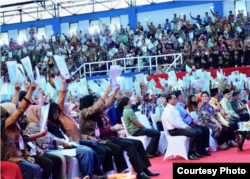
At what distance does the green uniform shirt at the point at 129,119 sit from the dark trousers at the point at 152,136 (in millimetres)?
107

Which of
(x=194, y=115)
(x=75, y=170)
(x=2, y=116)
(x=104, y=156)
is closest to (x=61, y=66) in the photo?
(x=2, y=116)

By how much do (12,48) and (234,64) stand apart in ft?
37.1

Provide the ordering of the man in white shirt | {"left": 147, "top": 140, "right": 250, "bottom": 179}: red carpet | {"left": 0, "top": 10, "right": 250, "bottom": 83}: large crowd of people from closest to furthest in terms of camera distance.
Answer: {"left": 147, "top": 140, "right": 250, "bottom": 179}: red carpet, the man in white shirt, {"left": 0, "top": 10, "right": 250, "bottom": 83}: large crowd of people

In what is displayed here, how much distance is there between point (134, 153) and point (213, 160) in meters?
1.88

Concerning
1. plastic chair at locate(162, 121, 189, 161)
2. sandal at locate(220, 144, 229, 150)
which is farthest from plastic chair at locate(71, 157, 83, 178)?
sandal at locate(220, 144, 229, 150)

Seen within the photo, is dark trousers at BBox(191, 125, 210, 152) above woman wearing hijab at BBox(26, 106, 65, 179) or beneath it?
beneath

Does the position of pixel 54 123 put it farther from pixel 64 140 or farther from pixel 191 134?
pixel 191 134

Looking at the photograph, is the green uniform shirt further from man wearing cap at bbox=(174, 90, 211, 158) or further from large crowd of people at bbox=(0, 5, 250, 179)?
man wearing cap at bbox=(174, 90, 211, 158)

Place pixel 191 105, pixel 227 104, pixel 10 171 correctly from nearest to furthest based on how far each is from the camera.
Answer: pixel 10 171
pixel 191 105
pixel 227 104

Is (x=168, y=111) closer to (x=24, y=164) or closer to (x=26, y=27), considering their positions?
(x=24, y=164)

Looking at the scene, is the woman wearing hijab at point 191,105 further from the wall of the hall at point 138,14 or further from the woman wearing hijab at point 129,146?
the wall of the hall at point 138,14

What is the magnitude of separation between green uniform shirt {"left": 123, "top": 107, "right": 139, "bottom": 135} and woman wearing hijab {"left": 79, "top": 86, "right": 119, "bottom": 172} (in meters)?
1.09

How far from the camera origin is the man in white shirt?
26.1ft

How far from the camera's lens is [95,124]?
20.8 ft
